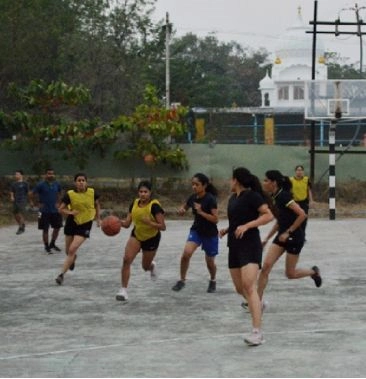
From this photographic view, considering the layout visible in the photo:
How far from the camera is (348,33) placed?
28.9m

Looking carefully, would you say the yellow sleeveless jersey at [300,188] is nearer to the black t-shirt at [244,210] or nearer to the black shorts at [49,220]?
the black shorts at [49,220]

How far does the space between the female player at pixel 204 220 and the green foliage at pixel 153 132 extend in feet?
47.5

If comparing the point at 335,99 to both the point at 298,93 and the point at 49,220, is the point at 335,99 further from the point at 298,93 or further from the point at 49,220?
the point at 298,93

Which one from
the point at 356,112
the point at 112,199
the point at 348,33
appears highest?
the point at 348,33

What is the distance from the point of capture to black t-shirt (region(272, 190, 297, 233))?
12.2m

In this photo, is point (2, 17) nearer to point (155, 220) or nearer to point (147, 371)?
point (155, 220)

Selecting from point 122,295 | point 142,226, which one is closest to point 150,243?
point 142,226

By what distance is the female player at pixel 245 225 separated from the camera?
33.5ft

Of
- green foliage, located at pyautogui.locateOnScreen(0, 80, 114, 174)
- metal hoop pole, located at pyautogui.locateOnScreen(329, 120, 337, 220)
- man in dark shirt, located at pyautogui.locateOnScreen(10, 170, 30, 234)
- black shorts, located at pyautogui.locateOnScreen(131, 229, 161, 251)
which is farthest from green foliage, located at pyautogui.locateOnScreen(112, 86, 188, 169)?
black shorts, located at pyautogui.locateOnScreen(131, 229, 161, 251)

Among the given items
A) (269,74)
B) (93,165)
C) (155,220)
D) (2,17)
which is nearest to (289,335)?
(155,220)

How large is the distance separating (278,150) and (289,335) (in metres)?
18.3

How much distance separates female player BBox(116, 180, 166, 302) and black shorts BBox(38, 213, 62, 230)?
235 inches

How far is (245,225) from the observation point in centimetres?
1030

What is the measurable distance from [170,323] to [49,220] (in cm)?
815
